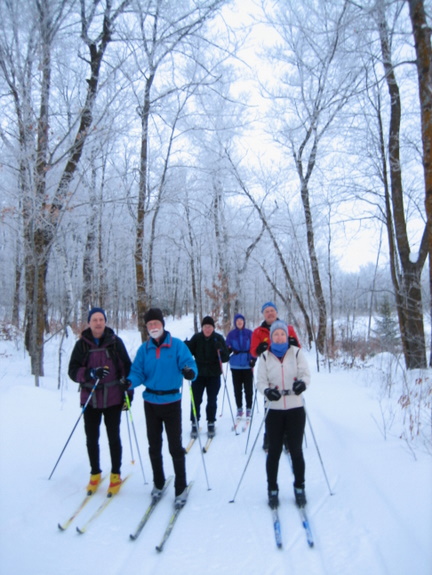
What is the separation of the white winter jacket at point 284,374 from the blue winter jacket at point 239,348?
256 cm

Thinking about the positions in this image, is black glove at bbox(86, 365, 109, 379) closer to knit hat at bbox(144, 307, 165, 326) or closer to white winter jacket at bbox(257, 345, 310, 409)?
knit hat at bbox(144, 307, 165, 326)

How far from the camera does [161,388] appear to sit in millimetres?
3807

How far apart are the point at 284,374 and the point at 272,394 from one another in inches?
12.0

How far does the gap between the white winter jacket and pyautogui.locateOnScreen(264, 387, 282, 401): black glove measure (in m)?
0.10

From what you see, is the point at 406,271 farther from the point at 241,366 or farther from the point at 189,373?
the point at 189,373

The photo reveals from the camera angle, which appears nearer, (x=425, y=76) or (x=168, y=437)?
(x=168, y=437)

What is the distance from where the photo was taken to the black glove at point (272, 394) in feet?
11.6

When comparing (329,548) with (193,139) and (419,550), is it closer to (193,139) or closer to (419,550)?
(419,550)

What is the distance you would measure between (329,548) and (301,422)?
Answer: 41.4 inches

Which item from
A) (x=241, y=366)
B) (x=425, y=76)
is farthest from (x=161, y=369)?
(x=425, y=76)

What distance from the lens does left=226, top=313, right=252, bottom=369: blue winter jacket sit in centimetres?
645

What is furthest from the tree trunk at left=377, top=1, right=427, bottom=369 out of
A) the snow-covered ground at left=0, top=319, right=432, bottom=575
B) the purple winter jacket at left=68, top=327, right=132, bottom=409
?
the purple winter jacket at left=68, top=327, right=132, bottom=409

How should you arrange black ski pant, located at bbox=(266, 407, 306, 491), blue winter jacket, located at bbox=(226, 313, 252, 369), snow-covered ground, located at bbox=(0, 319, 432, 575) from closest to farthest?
snow-covered ground, located at bbox=(0, 319, 432, 575)
black ski pant, located at bbox=(266, 407, 306, 491)
blue winter jacket, located at bbox=(226, 313, 252, 369)

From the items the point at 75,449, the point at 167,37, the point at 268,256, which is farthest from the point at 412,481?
the point at 268,256
